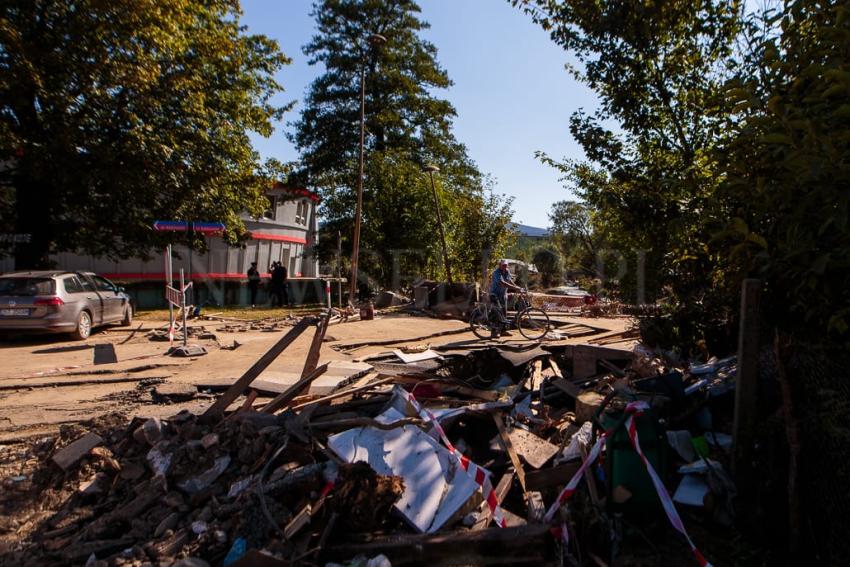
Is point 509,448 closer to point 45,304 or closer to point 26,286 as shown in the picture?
point 45,304

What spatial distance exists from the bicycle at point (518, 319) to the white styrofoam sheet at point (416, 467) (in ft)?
31.0

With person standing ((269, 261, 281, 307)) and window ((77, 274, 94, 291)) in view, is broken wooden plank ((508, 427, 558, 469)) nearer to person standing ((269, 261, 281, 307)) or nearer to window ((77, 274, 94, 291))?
window ((77, 274, 94, 291))

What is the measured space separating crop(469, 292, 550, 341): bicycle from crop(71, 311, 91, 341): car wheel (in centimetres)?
933

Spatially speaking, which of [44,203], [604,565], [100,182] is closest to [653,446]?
[604,565]

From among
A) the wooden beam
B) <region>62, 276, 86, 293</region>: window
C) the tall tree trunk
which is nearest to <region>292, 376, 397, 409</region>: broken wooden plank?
the wooden beam

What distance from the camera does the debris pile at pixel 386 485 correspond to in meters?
3.33

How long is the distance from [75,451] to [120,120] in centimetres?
1464

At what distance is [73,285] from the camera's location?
13.0 metres

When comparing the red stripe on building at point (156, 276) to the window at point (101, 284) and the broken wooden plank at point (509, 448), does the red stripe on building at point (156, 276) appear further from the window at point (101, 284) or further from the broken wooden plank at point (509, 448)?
the broken wooden plank at point (509, 448)

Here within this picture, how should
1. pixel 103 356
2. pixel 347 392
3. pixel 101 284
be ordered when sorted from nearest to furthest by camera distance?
1. pixel 347 392
2. pixel 103 356
3. pixel 101 284

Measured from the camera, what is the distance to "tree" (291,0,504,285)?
27.9 m

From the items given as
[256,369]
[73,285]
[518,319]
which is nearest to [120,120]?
[73,285]

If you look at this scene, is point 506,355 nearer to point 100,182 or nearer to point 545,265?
point 100,182

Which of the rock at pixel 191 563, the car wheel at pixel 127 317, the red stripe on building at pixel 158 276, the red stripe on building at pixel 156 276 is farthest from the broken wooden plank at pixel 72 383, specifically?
the red stripe on building at pixel 156 276
